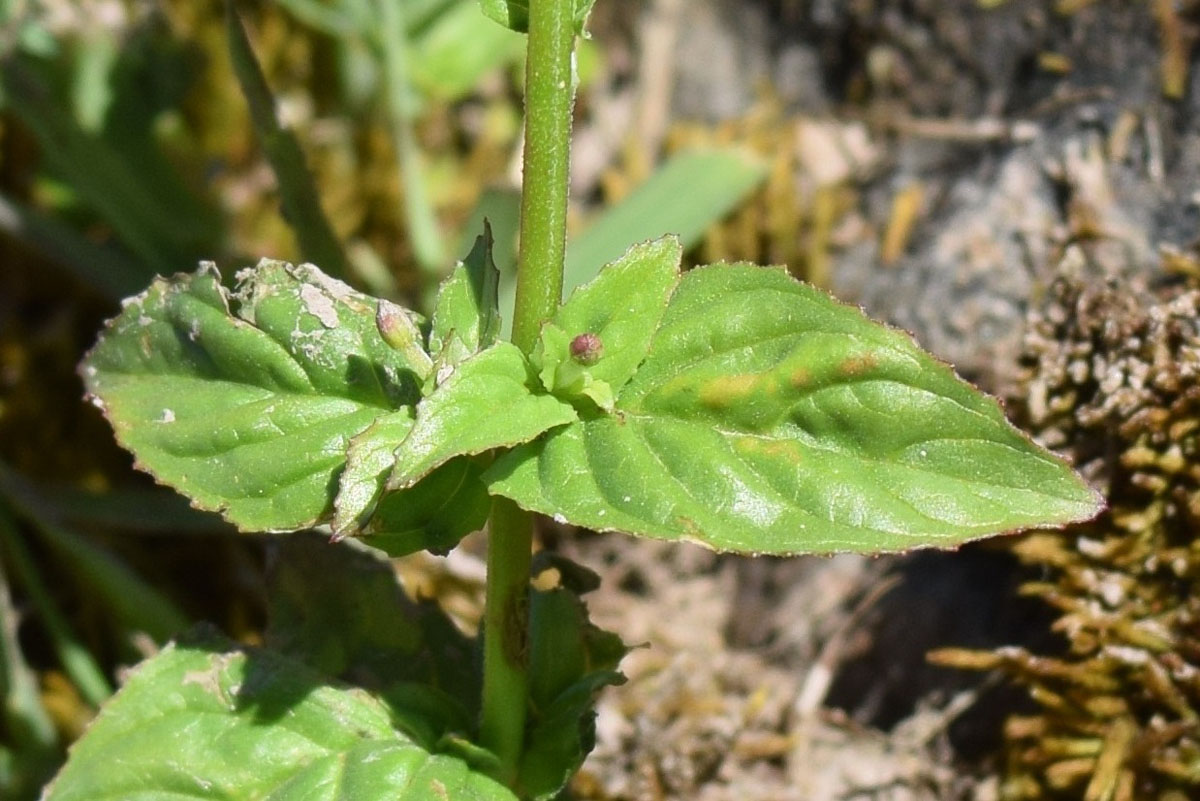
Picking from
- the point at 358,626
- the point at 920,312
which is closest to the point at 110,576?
the point at 358,626

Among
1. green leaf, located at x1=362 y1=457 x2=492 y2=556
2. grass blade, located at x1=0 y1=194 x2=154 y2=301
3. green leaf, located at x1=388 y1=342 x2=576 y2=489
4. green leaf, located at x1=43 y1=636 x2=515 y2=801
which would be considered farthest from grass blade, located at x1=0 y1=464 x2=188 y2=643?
green leaf, located at x1=388 y1=342 x2=576 y2=489

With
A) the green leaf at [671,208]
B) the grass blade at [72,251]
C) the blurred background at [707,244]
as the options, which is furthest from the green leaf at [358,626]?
the grass blade at [72,251]

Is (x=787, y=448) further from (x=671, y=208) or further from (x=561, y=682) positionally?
(x=671, y=208)

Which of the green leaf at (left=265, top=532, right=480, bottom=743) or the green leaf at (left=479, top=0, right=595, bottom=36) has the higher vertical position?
the green leaf at (left=479, top=0, right=595, bottom=36)

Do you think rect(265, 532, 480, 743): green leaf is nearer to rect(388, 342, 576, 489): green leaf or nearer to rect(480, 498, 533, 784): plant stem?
rect(480, 498, 533, 784): plant stem

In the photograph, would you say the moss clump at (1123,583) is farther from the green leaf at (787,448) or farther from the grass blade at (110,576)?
the grass blade at (110,576)

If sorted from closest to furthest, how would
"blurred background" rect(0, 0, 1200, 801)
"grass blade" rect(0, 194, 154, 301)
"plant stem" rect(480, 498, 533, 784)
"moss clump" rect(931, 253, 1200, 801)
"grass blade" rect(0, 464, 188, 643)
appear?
"plant stem" rect(480, 498, 533, 784), "moss clump" rect(931, 253, 1200, 801), "blurred background" rect(0, 0, 1200, 801), "grass blade" rect(0, 464, 188, 643), "grass blade" rect(0, 194, 154, 301)

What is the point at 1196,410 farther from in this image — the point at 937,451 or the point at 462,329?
the point at 462,329

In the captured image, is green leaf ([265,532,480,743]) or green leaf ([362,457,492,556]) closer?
green leaf ([362,457,492,556])
